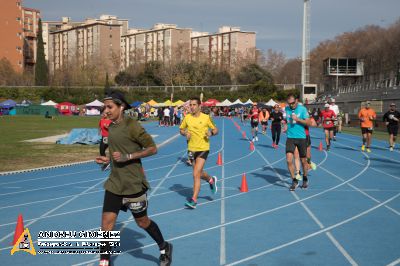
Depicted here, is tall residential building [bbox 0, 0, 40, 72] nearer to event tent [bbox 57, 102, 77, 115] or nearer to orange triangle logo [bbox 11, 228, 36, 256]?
event tent [bbox 57, 102, 77, 115]

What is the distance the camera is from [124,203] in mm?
5059

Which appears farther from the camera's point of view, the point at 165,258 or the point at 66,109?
the point at 66,109

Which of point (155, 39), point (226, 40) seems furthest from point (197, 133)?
point (155, 39)

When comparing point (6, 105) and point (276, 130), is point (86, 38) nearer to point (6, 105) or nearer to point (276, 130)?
point (6, 105)

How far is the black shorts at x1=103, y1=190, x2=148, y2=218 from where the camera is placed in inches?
198

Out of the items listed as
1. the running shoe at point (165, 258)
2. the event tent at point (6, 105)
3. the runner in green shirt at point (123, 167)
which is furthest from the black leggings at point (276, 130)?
the event tent at point (6, 105)

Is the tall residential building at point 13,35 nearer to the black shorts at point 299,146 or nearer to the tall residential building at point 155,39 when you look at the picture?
the tall residential building at point 155,39

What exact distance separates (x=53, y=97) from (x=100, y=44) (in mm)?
66023

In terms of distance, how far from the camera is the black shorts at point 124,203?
198 inches

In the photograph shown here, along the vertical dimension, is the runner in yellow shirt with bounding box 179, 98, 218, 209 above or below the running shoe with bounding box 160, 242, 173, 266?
above

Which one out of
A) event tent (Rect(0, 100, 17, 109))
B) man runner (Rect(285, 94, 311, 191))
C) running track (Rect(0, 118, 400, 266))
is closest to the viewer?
running track (Rect(0, 118, 400, 266))

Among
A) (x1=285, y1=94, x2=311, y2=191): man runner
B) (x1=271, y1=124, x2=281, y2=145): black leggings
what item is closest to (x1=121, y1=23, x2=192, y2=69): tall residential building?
(x1=271, y1=124, x2=281, y2=145): black leggings

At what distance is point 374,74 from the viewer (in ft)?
263

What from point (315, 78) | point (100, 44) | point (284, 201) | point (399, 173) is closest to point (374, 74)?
point (315, 78)
